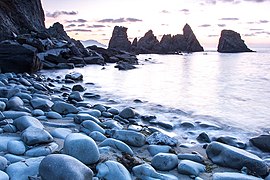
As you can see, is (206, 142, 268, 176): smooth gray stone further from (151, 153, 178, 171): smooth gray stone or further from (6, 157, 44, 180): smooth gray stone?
(6, 157, 44, 180): smooth gray stone

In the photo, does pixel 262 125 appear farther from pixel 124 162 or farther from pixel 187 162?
→ pixel 124 162

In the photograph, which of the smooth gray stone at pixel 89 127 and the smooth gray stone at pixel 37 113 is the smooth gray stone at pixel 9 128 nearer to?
the smooth gray stone at pixel 89 127

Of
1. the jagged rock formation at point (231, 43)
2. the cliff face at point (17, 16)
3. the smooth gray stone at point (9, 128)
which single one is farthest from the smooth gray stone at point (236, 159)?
the jagged rock formation at point (231, 43)

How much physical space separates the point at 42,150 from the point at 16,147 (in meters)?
0.27

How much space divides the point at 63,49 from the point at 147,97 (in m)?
13.6

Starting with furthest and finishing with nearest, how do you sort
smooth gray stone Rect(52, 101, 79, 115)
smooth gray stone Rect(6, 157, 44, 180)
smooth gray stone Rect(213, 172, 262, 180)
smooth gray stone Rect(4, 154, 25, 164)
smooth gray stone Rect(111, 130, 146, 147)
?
smooth gray stone Rect(52, 101, 79, 115), smooth gray stone Rect(111, 130, 146, 147), smooth gray stone Rect(213, 172, 262, 180), smooth gray stone Rect(4, 154, 25, 164), smooth gray stone Rect(6, 157, 44, 180)

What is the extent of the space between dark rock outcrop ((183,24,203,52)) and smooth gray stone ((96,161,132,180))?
102 meters

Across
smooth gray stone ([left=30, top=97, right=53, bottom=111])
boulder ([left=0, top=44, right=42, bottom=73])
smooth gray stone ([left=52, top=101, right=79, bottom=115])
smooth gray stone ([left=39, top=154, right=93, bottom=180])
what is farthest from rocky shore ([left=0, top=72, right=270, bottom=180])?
boulder ([left=0, top=44, right=42, bottom=73])

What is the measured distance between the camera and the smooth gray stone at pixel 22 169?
8.25 ft

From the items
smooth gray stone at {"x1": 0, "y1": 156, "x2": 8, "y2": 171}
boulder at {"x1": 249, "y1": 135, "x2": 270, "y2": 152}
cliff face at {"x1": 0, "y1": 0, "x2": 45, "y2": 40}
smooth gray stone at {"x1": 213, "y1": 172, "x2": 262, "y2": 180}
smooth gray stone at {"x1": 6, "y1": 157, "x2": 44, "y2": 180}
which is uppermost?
cliff face at {"x1": 0, "y1": 0, "x2": 45, "y2": 40}

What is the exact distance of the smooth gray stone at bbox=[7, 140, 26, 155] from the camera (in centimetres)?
305

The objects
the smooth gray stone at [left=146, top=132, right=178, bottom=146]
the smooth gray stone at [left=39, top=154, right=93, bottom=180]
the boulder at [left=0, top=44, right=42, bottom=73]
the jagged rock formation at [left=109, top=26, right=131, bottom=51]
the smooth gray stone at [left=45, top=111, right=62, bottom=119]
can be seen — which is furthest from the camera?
the jagged rock formation at [left=109, top=26, right=131, bottom=51]

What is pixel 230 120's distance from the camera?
626cm

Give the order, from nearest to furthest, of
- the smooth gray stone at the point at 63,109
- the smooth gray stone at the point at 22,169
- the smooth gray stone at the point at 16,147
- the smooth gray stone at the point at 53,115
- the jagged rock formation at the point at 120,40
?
the smooth gray stone at the point at 22,169, the smooth gray stone at the point at 16,147, the smooth gray stone at the point at 53,115, the smooth gray stone at the point at 63,109, the jagged rock formation at the point at 120,40
